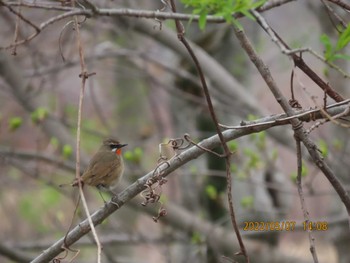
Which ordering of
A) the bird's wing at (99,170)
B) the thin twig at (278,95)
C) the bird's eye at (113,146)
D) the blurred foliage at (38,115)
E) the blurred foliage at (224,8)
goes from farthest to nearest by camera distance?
the blurred foliage at (38,115) < the bird's eye at (113,146) < the bird's wing at (99,170) < the thin twig at (278,95) < the blurred foliage at (224,8)

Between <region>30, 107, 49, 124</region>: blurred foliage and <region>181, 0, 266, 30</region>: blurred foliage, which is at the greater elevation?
<region>30, 107, 49, 124</region>: blurred foliage

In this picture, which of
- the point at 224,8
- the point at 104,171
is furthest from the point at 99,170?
the point at 224,8

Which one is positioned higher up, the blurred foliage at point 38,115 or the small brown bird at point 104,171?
the blurred foliage at point 38,115

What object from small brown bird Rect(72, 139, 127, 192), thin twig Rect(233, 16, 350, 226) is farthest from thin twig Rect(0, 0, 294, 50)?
small brown bird Rect(72, 139, 127, 192)

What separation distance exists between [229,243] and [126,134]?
5.22 meters

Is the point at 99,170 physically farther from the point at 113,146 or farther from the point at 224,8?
the point at 224,8

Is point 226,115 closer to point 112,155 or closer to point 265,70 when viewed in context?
point 112,155

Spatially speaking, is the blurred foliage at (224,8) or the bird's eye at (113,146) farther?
the bird's eye at (113,146)

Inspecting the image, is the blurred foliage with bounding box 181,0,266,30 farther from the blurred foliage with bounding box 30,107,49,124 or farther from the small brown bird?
the blurred foliage with bounding box 30,107,49,124

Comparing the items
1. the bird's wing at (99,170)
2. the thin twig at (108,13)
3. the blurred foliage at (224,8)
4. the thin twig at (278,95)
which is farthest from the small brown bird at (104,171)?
the blurred foliage at (224,8)

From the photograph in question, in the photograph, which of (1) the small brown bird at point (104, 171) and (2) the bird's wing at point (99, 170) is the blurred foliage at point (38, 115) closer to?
(1) the small brown bird at point (104, 171)

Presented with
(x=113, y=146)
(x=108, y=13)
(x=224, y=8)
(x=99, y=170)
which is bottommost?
(x=224, y=8)

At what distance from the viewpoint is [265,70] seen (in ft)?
8.94

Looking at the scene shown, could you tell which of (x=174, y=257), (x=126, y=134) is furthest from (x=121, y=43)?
(x=174, y=257)
